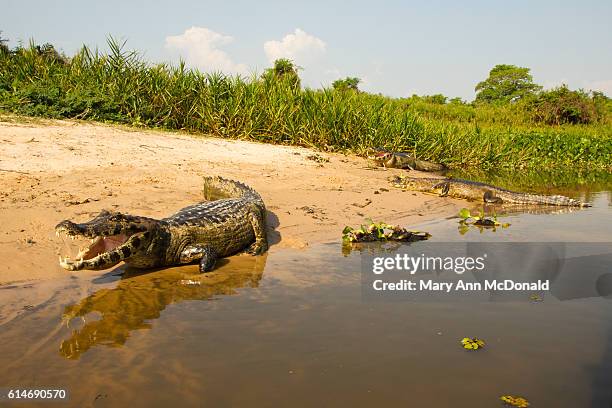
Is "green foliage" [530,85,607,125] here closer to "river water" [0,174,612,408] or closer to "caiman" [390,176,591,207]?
"caiman" [390,176,591,207]

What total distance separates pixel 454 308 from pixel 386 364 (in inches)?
46.3

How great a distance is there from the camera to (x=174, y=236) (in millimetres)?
4922

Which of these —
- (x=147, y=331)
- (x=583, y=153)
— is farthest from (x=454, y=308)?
(x=583, y=153)

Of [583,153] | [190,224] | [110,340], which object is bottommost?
[110,340]

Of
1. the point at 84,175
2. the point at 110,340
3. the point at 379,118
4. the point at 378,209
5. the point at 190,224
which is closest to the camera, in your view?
the point at 110,340

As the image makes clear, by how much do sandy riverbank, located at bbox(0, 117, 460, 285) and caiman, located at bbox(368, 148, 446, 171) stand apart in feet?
4.64

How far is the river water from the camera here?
2.64 metres

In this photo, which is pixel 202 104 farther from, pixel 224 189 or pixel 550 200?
pixel 550 200

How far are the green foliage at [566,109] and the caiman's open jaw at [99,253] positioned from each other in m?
30.9

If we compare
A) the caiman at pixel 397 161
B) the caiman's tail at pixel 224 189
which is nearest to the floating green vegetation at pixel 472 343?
the caiman's tail at pixel 224 189

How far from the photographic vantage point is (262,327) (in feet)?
11.3

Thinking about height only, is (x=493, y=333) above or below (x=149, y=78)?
below

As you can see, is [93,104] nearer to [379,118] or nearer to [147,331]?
[379,118]

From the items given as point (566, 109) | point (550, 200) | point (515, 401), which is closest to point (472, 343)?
point (515, 401)
